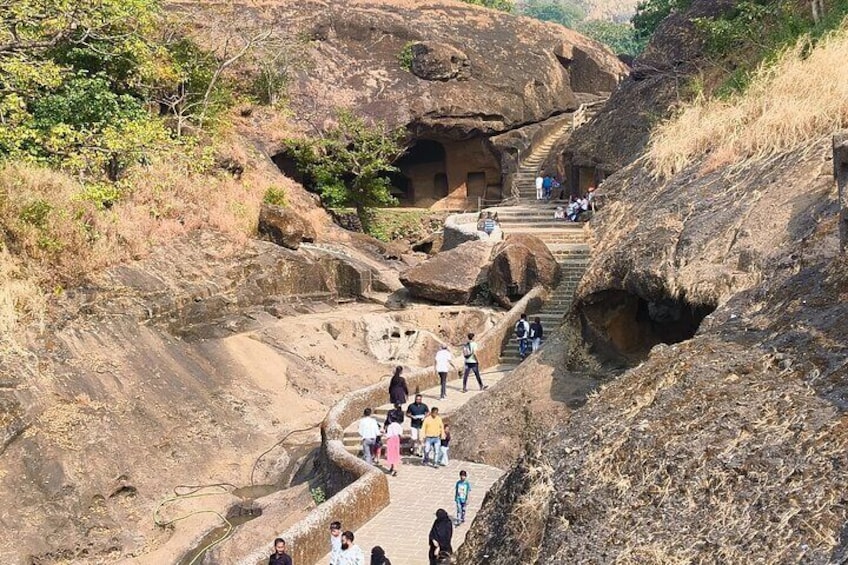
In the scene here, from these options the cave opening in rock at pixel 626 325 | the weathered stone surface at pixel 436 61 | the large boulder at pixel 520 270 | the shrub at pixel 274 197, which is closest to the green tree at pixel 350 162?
the weathered stone surface at pixel 436 61

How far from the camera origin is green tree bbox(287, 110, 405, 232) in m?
35.2

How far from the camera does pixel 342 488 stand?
13.9m

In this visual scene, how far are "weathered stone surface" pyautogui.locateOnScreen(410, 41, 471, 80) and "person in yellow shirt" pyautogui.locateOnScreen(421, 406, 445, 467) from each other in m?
28.1

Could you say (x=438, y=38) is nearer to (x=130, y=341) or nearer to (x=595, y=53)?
(x=595, y=53)

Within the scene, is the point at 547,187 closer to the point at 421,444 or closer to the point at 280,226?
the point at 280,226

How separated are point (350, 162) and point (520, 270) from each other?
513 inches

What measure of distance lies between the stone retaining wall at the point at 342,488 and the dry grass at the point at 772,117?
734 cm

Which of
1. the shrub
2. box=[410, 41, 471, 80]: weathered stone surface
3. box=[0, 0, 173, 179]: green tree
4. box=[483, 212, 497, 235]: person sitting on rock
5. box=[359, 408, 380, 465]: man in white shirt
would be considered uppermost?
box=[410, 41, 471, 80]: weathered stone surface

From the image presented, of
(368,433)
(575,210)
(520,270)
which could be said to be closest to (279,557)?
(368,433)

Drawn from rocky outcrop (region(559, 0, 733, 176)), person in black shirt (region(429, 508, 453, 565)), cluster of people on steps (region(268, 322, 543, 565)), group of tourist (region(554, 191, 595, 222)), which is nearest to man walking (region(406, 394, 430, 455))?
cluster of people on steps (region(268, 322, 543, 565))

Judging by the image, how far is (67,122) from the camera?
22.1 m

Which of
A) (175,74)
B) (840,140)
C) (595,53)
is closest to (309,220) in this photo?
(175,74)

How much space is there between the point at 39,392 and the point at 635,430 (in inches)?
495

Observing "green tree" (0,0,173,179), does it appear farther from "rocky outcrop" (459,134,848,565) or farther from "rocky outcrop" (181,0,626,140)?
"rocky outcrop" (459,134,848,565)
